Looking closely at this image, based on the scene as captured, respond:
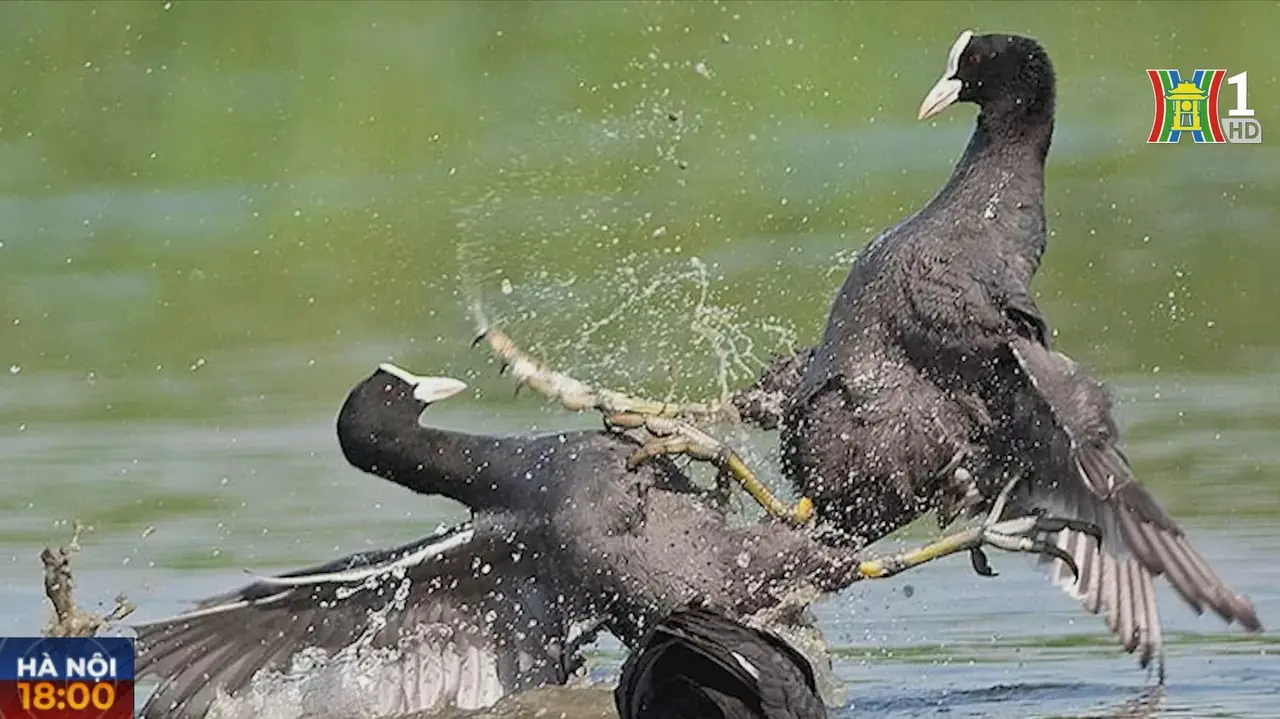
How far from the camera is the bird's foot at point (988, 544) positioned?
24.7ft

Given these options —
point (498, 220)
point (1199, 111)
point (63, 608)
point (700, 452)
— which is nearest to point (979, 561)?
point (700, 452)

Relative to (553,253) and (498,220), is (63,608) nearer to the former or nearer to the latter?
(553,253)

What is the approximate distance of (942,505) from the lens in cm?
776

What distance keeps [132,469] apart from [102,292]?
84.3 inches

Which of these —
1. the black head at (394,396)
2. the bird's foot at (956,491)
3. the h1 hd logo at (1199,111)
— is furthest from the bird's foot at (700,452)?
the h1 hd logo at (1199,111)

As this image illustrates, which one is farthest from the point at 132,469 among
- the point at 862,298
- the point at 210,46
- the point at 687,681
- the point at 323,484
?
the point at 210,46

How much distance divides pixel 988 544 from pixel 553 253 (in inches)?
177

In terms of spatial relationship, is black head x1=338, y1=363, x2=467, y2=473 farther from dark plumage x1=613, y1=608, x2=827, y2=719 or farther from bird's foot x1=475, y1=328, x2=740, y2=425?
dark plumage x1=613, y1=608, x2=827, y2=719

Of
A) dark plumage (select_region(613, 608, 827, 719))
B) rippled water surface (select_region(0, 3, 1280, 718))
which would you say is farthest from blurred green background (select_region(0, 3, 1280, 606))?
dark plumage (select_region(613, 608, 827, 719))

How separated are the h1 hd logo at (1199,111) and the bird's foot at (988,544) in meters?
5.89

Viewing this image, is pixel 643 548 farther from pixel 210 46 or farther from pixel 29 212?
pixel 210 46

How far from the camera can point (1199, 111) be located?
13.8 m

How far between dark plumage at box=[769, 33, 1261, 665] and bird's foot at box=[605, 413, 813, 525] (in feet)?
0.27

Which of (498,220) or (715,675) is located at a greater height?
(498,220)
